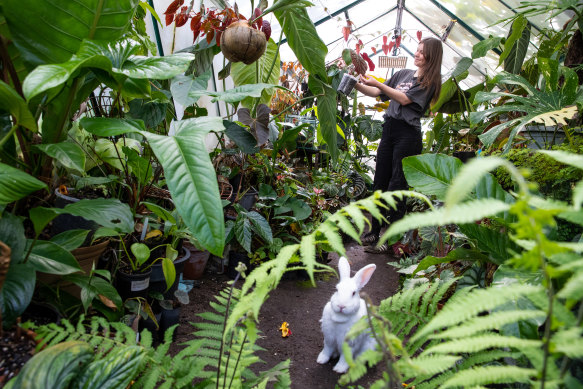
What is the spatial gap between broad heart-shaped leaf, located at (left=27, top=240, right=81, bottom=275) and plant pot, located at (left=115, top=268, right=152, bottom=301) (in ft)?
1.58

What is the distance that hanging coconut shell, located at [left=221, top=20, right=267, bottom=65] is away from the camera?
6.14 ft

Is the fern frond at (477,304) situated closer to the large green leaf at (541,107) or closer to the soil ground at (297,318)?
the soil ground at (297,318)

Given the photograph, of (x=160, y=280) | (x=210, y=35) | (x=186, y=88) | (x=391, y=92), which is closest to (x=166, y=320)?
(x=160, y=280)

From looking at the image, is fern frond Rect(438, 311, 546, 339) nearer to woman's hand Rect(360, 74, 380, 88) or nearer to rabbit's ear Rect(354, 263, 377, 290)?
rabbit's ear Rect(354, 263, 377, 290)

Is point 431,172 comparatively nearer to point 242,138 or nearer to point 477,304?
point 477,304

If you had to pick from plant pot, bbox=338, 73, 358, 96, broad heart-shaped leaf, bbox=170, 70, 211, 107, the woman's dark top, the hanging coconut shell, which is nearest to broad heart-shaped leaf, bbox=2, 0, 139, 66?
broad heart-shaped leaf, bbox=170, 70, 211, 107

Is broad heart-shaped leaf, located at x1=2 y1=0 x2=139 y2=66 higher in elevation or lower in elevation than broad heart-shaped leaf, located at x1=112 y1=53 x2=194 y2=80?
higher

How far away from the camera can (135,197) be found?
62.6 inches

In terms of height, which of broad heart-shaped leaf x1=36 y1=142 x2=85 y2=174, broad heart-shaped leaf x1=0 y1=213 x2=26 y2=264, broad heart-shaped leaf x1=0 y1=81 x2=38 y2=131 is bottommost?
broad heart-shaped leaf x1=0 y1=213 x2=26 y2=264

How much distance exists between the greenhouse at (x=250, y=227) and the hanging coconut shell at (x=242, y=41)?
1cm

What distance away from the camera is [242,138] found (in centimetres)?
215

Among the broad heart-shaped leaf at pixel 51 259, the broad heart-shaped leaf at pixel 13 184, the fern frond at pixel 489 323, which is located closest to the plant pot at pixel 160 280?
the broad heart-shaped leaf at pixel 51 259

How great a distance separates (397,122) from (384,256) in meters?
1.21

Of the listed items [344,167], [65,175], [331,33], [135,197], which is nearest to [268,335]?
[135,197]
